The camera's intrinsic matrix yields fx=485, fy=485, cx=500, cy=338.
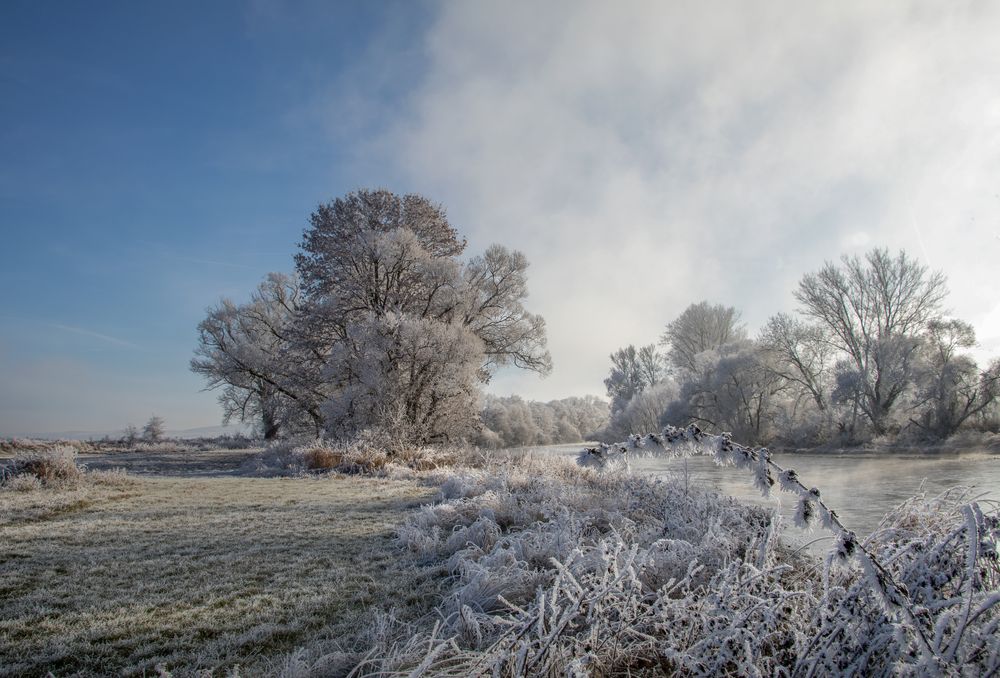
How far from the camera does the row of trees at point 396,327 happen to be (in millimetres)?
15180

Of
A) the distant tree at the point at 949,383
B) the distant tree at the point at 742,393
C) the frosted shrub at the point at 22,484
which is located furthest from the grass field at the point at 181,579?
the distant tree at the point at 742,393

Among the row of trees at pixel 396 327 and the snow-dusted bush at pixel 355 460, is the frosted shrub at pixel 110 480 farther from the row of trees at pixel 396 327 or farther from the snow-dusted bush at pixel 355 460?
Answer: the row of trees at pixel 396 327

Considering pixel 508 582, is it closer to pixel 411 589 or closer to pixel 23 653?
pixel 411 589

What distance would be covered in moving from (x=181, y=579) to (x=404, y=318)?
1235 centimetres

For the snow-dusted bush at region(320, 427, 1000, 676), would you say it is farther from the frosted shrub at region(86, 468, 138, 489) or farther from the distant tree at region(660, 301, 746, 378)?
the distant tree at region(660, 301, 746, 378)

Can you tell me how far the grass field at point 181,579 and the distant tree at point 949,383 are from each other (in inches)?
859

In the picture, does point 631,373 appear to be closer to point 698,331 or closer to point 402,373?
point 698,331

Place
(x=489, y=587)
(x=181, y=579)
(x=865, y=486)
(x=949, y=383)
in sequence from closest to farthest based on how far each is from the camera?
(x=489, y=587) < (x=181, y=579) < (x=865, y=486) < (x=949, y=383)

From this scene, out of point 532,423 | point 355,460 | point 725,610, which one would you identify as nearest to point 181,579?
point 725,610

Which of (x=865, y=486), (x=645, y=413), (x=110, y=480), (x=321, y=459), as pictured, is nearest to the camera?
(x=110, y=480)

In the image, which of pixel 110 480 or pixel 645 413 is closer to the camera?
pixel 110 480

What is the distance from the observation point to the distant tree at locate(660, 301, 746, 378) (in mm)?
38000

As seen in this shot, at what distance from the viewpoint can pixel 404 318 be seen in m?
15.4

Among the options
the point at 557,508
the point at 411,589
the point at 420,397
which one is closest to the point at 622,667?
the point at 411,589
